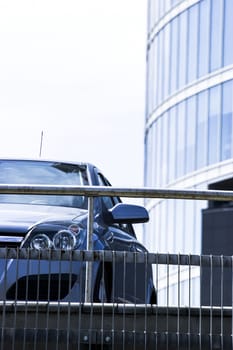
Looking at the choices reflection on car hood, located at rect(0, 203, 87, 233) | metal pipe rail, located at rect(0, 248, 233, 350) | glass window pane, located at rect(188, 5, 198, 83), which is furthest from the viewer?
glass window pane, located at rect(188, 5, 198, 83)

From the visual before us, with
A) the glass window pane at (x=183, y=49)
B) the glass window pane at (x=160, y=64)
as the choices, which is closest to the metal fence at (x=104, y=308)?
the glass window pane at (x=183, y=49)

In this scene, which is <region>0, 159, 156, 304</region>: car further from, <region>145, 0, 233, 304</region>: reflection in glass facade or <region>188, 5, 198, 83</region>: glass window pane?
<region>188, 5, 198, 83</region>: glass window pane

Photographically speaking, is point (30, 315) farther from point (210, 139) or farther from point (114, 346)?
point (210, 139)

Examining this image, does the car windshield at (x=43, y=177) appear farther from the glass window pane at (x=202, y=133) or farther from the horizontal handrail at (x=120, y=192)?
the glass window pane at (x=202, y=133)

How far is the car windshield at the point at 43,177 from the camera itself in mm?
11289

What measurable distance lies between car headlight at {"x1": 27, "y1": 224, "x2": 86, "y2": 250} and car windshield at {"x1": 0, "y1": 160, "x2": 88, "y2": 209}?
92 cm

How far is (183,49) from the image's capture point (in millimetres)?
48844

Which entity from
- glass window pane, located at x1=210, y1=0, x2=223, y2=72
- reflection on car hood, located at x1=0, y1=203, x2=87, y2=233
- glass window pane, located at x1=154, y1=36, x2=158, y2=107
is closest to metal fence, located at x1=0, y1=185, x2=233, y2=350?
reflection on car hood, located at x1=0, y1=203, x2=87, y2=233

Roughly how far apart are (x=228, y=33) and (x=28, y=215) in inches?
1404

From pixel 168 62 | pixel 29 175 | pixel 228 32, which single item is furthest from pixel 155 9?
pixel 29 175

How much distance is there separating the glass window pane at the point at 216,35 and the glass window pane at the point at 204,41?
301mm

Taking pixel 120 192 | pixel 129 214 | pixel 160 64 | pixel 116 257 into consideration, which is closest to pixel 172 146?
pixel 160 64

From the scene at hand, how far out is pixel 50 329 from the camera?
9555 mm

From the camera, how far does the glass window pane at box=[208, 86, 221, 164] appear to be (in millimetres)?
45625
